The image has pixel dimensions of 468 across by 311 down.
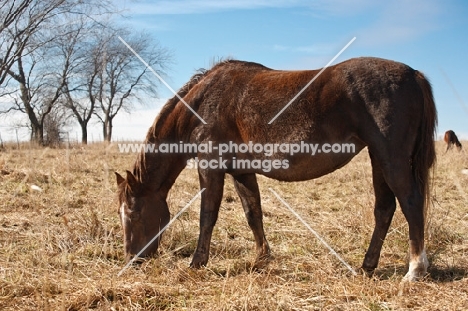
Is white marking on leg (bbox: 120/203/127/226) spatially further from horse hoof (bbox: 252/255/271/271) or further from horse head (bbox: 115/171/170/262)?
horse hoof (bbox: 252/255/271/271)

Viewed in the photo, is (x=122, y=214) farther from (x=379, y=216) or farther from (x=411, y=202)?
(x=411, y=202)

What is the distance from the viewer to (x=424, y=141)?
396 cm

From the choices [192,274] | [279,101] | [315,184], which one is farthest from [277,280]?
[315,184]

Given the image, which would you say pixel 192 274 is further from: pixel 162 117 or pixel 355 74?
pixel 355 74

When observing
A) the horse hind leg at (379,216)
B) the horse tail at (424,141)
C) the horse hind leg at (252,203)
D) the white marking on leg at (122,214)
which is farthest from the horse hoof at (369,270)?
the white marking on leg at (122,214)

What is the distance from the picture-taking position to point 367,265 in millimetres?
4254

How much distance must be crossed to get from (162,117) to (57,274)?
6.62ft

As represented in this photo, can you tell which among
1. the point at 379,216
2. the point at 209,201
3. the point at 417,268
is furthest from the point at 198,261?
the point at 417,268

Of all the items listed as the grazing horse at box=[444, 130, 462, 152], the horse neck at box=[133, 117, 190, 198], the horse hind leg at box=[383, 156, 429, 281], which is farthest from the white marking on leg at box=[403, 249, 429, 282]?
the grazing horse at box=[444, 130, 462, 152]

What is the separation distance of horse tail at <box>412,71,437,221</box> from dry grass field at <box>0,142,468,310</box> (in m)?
0.31

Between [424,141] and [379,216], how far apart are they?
2.92ft

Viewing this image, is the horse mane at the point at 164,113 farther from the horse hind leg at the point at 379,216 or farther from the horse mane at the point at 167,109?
the horse hind leg at the point at 379,216

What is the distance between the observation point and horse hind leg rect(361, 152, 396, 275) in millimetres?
4253

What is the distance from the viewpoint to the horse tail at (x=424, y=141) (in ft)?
13.0
